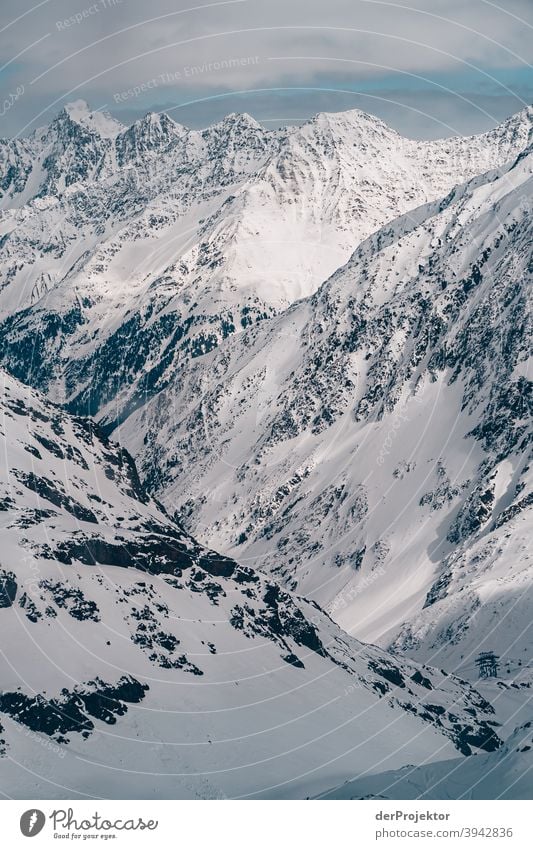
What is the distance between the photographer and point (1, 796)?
634 feet

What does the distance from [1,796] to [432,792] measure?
2054 inches

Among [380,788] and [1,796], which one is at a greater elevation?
[380,788]
